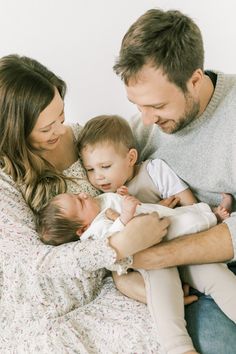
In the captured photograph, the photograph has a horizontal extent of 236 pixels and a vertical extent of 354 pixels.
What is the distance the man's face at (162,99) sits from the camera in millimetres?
1658

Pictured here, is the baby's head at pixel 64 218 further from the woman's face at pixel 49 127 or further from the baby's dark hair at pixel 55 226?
the woman's face at pixel 49 127

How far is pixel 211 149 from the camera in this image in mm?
1809

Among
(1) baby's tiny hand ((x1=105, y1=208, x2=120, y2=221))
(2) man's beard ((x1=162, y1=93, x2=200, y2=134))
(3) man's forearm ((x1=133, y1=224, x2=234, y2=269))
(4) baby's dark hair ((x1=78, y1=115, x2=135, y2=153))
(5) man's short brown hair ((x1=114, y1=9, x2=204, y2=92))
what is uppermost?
(5) man's short brown hair ((x1=114, y1=9, x2=204, y2=92))

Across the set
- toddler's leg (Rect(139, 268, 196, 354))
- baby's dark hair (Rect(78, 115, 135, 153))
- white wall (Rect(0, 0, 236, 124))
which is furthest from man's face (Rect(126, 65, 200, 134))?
white wall (Rect(0, 0, 236, 124))

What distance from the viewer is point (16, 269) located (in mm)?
1636

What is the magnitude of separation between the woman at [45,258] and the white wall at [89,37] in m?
0.70

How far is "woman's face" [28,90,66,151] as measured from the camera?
1731 millimetres

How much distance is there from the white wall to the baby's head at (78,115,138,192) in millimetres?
693

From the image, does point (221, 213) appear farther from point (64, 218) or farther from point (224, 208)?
point (64, 218)

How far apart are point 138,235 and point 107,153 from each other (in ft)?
1.35

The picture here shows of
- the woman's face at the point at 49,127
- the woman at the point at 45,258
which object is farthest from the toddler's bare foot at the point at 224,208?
the woman's face at the point at 49,127

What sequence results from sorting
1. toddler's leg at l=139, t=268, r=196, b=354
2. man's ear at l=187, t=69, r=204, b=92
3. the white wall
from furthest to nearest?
the white wall, man's ear at l=187, t=69, r=204, b=92, toddler's leg at l=139, t=268, r=196, b=354

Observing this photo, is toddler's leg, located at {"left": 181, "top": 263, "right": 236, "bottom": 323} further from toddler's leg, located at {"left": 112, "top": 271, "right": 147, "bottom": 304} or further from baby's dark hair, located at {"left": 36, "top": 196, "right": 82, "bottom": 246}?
baby's dark hair, located at {"left": 36, "top": 196, "right": 82, "bottom": 246}

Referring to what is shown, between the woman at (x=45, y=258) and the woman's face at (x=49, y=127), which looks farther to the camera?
the woman's face at (x=49, y=127)
